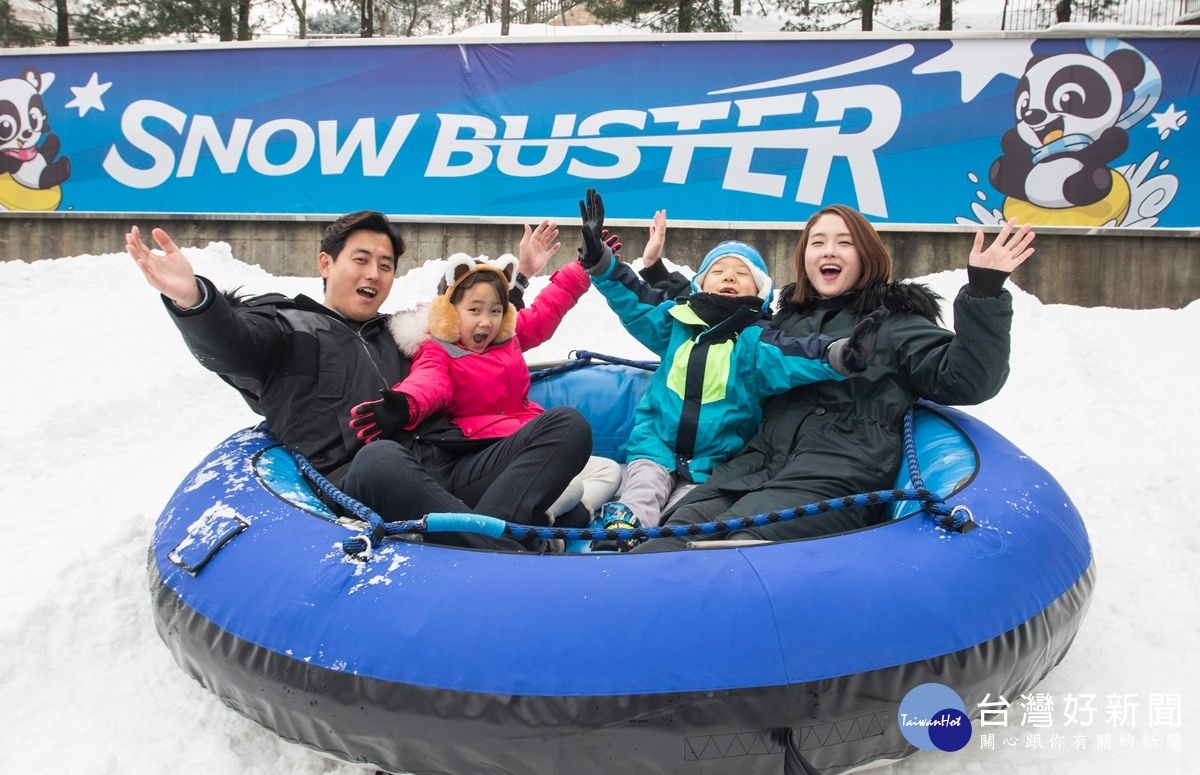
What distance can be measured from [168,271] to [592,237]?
1.35m

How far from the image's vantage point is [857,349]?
2309mm

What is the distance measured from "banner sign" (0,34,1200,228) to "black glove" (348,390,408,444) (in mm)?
5137

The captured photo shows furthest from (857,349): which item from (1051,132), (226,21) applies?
(226,21)

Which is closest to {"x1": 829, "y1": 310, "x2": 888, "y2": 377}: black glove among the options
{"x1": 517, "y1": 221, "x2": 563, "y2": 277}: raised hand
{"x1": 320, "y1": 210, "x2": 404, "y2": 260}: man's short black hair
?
{"x1": 517, "y1": 221, "x2": 563, "y2": 277}: raised hand

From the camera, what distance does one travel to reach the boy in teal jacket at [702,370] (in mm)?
2617

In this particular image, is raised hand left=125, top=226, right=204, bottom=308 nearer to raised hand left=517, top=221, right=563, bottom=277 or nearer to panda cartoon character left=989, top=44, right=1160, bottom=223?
raised hand left=517, top=221, right=563, bottom=277

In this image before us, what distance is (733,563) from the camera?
65.2 inches

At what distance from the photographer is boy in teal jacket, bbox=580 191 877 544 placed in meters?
2.62

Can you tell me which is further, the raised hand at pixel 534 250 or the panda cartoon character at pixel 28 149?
the panda cartoon character at pixel 28 149

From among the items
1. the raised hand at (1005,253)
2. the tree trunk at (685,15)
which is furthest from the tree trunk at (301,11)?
the raised hand at (1005,253)

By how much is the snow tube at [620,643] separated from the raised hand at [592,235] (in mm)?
1371

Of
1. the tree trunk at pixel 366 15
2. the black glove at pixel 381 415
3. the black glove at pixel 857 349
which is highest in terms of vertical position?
the tree trunk at pixel 366 15
